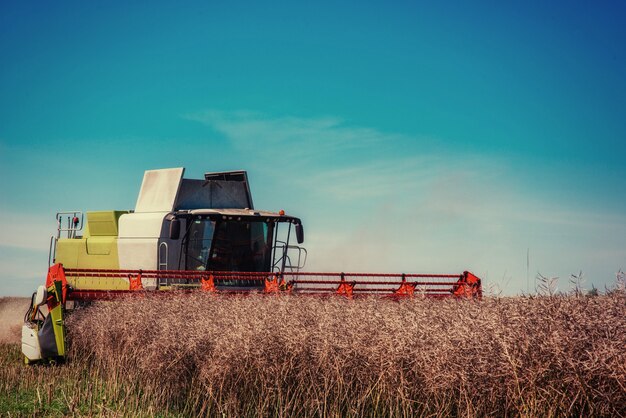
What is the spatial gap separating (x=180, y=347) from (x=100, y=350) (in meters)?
2.53

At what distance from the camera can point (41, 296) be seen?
35.4 feet

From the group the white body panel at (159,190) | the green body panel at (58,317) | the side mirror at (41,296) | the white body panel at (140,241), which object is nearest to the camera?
the green body panel at (58,317)

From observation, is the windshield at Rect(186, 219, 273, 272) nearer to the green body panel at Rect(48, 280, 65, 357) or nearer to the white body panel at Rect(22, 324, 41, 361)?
the green body panel at Rect(48, 280, 65, 357)

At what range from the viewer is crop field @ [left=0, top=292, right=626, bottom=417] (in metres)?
5.24

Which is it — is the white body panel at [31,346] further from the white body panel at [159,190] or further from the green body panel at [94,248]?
the white body panel at [159,190]

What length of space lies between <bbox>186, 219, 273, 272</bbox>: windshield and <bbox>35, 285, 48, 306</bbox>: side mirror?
2.97m

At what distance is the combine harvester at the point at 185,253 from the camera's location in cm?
1168

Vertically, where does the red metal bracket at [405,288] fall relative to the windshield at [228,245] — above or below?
below

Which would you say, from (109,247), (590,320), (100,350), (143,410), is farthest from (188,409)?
(109,247)

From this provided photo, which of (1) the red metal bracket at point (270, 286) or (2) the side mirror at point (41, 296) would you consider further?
(1) the red metal bracket at point (270, 286)

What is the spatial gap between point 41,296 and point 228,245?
12.2ft

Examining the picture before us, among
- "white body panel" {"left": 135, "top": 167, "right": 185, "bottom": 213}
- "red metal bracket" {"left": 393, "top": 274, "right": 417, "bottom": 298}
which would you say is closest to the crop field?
"red metal bracket" {"left": 393, "top": 274, "right": 417, "bottom": 298}

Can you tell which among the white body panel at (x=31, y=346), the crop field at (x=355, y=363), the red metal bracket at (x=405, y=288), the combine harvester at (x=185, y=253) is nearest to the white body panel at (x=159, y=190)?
the combine harvester at (x=185, y=253)

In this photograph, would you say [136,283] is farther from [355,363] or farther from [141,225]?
[355,363]
